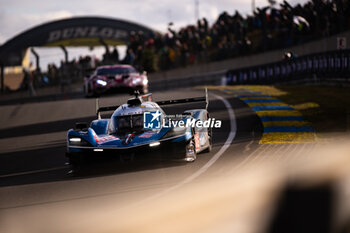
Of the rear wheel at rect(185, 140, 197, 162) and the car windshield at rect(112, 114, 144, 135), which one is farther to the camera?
the car windshield at rect(112, 114, 144, 135)

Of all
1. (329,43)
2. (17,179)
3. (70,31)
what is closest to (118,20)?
(70,31)

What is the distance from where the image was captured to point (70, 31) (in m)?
61.7

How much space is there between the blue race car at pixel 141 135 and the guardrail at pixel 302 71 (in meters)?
14.7

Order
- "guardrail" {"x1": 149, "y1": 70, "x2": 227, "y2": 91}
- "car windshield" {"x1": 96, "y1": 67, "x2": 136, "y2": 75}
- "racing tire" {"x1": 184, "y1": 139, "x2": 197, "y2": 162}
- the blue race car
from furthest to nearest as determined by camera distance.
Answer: "guardrail" {"x1": 149, "y1": 70, "x2": 227, "y2": 91} → "car windshield" {"x1": 96, "y1": 67, "x2": 136, "y2": 75} → "racing tire" {"x1": 184, "y1": 139, "x2": 197, "y2": 162} → the blue race car

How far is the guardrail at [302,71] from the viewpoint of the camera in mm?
25766

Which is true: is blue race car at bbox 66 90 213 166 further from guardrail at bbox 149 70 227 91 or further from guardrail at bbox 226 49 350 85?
guardrail at bbox 149 70 227 91

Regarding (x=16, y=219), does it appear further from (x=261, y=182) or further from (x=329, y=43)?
(x=329, y=43)

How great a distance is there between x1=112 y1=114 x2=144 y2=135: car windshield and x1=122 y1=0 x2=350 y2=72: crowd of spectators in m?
17.3

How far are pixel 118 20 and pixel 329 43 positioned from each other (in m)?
34.9

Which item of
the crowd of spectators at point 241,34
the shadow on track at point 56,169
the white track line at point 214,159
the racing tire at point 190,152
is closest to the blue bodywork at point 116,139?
the racing tire at point 190,152

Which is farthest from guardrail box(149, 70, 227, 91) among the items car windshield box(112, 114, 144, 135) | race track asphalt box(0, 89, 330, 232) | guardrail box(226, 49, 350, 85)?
car windshield box(112, 114, 144, 135)

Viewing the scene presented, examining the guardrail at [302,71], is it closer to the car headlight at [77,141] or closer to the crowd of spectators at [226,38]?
the crowd of spectators at [226,38]

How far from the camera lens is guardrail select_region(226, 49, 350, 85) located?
25.8 metres

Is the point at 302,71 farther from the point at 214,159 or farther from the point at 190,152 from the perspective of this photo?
the point at 190,152
